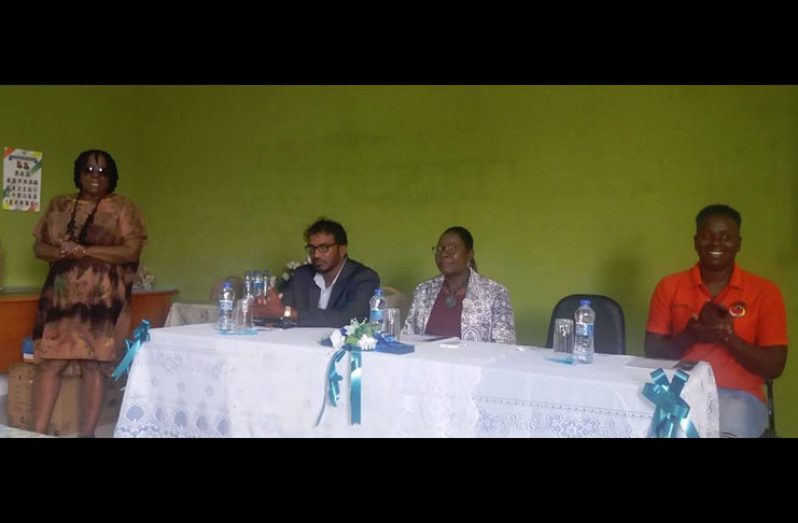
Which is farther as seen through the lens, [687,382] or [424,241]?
[424,241]

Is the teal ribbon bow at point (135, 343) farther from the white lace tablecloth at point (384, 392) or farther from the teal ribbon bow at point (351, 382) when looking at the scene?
the teal ribbon bow at point (351, 382)

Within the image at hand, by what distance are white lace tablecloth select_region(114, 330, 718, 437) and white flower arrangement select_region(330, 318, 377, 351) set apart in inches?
1.9

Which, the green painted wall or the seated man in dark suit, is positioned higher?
the green painted wall

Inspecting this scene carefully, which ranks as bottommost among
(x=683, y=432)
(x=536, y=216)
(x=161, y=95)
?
(x=683, y=432)

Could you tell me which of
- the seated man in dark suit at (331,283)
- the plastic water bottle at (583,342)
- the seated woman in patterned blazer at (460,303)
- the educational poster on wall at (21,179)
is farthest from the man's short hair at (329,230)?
the educational poster on wall at (21,179)

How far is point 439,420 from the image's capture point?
2344 millimetres

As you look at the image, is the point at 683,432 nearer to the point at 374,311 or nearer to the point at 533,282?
the point at 374,311

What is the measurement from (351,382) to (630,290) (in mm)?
2408

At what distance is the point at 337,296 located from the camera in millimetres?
3646

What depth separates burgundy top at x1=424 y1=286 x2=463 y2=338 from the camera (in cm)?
340

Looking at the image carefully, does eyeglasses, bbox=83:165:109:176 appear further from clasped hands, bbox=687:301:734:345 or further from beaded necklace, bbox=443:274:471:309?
clasped hands, bbox=687:301:734:345

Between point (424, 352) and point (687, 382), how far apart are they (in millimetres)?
939

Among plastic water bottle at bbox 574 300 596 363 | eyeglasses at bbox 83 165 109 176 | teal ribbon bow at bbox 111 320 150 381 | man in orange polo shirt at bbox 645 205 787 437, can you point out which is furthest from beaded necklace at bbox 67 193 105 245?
man in orange polo shirt at bbox 645 205 787 437

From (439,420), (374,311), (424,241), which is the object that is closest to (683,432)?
(439,420)
